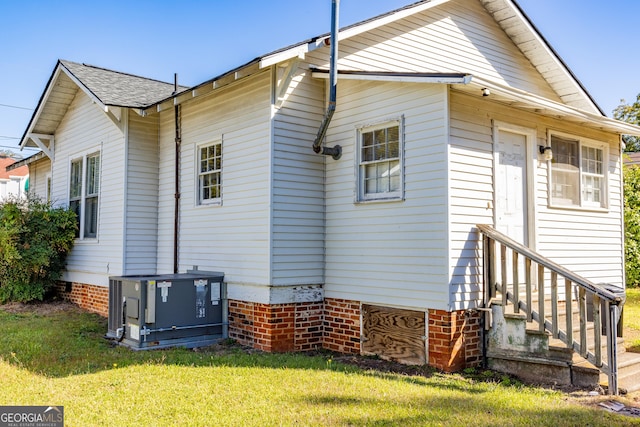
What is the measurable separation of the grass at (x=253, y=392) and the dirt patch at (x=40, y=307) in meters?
4.12

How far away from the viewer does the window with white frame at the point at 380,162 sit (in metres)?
7.81

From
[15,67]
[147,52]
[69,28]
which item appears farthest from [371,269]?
[15,67]

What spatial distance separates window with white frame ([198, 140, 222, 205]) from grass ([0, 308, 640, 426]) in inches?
111

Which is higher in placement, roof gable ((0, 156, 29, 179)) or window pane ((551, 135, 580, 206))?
roof gable ((0, 156, 29, 179))

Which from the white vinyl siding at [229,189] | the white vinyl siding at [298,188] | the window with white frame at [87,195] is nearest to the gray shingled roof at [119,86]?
the white vinyl siding at [229,189]

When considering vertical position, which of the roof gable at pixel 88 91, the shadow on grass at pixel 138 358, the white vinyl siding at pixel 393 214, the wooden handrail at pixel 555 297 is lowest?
the shadow on grass at pixel 138 358

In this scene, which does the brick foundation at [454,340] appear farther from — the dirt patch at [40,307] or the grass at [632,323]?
the dirt patch at [40,307]

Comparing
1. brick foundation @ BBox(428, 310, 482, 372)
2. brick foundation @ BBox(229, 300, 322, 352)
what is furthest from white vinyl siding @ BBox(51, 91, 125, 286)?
brick foundation @ BBox(428, 310, 482, 372)

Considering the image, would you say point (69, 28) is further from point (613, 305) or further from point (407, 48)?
point (613, 305)

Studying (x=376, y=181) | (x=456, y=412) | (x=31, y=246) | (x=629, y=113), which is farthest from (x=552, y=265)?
(x=629, y=113)

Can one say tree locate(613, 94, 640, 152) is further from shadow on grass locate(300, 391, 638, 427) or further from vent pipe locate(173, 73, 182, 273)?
shadow on grass locate(300, 391, 638, 427)

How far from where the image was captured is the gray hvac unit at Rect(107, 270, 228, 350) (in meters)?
8.23

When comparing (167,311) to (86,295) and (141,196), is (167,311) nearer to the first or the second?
(141,196)

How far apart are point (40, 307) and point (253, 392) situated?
862cm
